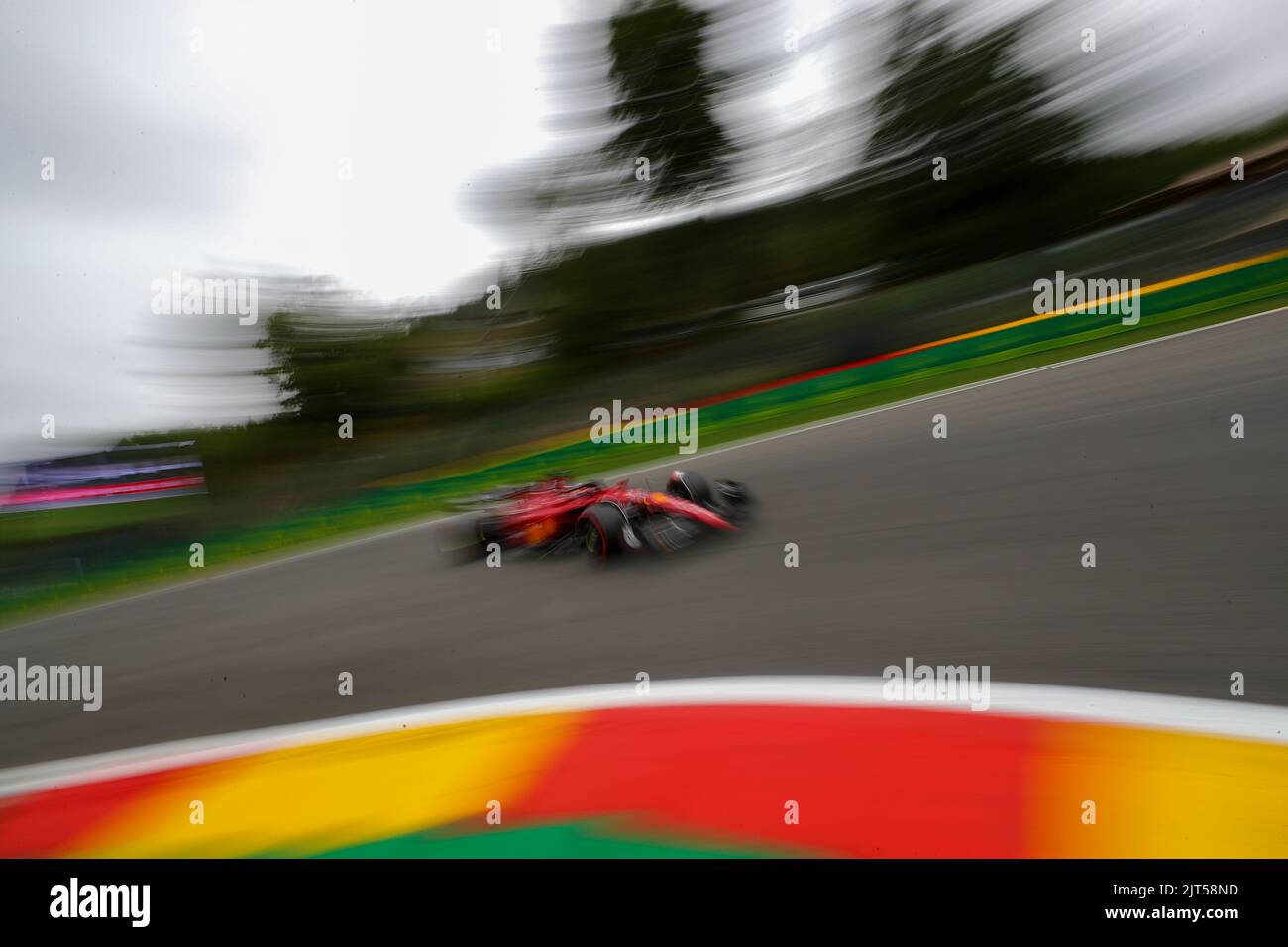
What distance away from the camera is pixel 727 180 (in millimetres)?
7152

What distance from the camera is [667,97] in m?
7.50

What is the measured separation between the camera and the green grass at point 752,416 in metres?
4.20

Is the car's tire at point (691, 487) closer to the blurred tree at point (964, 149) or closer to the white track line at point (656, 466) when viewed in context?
the white track line at point (656, 466)

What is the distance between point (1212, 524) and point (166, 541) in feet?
21.9

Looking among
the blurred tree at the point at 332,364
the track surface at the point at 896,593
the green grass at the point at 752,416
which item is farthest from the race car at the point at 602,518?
the blurred tree at the point at 332,364

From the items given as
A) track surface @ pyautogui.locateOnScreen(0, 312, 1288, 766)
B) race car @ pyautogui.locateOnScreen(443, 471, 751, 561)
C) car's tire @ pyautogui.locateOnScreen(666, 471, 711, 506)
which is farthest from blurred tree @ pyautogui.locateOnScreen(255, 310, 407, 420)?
car's tire @ pyautogui.locateOnScreen(666, 471, 711, 506)

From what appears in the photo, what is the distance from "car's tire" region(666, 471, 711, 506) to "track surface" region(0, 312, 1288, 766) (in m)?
0.33

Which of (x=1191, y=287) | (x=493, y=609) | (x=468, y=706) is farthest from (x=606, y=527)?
(x=1191, y=287)

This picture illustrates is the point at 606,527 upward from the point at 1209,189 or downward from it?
downward

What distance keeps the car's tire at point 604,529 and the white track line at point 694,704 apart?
27.7 inches

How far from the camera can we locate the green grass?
165 inches

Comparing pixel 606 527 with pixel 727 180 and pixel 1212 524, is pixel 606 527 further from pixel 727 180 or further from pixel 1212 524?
pixel 727 180

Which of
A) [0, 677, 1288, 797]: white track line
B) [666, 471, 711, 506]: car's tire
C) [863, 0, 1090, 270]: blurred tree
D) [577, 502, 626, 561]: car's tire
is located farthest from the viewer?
[863, 0, 1090, 270]: blurred tree

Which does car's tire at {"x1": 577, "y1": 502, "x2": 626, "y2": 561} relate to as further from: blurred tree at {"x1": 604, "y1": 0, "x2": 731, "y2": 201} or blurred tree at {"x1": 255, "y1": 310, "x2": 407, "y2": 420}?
blurred tree at {"x1": 604, "y1": 0, "x2": 731, "y2": 201}
